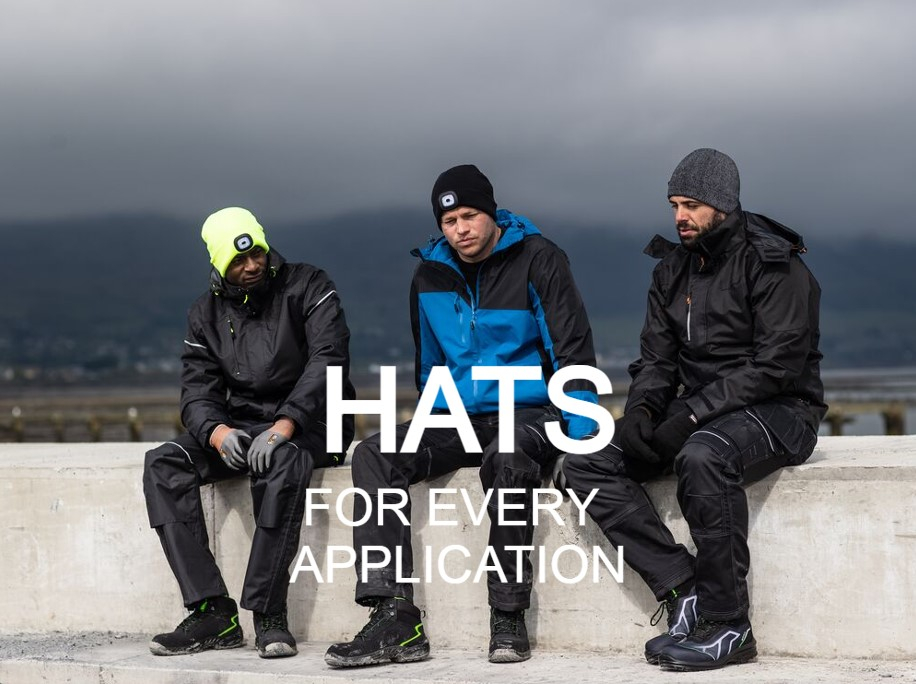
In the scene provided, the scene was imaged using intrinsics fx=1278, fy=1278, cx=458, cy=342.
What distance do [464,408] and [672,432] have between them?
95 centimetres

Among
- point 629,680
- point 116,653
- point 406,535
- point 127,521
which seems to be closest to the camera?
point 629,680

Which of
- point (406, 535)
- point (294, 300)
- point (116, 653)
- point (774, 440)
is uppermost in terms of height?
point (294, 300)

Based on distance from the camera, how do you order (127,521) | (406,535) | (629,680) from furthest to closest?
1. (127,521)
2. (406,535)
3. (629,680)

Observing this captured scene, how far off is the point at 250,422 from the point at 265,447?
0.50 metres

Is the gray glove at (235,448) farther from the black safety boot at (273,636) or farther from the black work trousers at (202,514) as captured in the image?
the black safety boot at (273,636)

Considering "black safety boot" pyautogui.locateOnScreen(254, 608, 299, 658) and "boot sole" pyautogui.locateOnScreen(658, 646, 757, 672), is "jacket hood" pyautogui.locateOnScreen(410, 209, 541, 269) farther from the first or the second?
"boot sole" pyautogui.locateOnScreen(658, 646, 757, 672)

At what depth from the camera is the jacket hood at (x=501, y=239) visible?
5234mm

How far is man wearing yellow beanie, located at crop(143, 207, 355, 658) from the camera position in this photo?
16.8 ft

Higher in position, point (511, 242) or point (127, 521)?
point (511, 242)

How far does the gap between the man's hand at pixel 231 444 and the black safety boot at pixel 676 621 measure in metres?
1.79

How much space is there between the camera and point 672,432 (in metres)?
4.68

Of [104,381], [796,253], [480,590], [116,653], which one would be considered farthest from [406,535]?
[104,381]

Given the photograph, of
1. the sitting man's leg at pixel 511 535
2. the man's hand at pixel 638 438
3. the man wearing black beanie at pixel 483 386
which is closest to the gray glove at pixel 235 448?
the man wearing black beanie at pixel 483 386

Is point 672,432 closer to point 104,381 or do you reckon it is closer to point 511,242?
point 511,242
